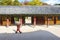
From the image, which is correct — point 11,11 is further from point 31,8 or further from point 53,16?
point 53,16

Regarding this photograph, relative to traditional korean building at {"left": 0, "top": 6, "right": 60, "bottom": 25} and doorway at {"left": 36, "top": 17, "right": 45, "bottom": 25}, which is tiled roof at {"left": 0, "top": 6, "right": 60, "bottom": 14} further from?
doorway at {"left": 36, "top": 17, "right": 45, "bottom": 25}

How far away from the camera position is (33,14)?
3606 centimetres

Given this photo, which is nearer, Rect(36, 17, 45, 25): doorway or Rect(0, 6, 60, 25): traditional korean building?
Rect(0, 6, 60, 25): traditional korean building

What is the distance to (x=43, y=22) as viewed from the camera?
3847 cm

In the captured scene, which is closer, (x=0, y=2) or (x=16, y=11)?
(x=16, y=11)

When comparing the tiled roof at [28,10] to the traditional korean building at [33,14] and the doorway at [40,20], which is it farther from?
the doorway at [40,20]

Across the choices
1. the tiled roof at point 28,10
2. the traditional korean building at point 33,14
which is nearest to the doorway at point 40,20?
the traditional korean building at point 33,14

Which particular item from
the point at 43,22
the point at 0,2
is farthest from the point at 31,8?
the point at 0,2

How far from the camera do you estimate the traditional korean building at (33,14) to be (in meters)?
35.9

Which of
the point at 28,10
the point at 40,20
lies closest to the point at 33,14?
the point at 28,10

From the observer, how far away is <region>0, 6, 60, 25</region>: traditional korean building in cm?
3591

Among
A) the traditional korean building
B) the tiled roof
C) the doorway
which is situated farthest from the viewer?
the doorway

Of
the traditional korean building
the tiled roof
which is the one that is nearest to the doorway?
the traditional korean building

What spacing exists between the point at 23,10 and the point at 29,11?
1.26 metres
